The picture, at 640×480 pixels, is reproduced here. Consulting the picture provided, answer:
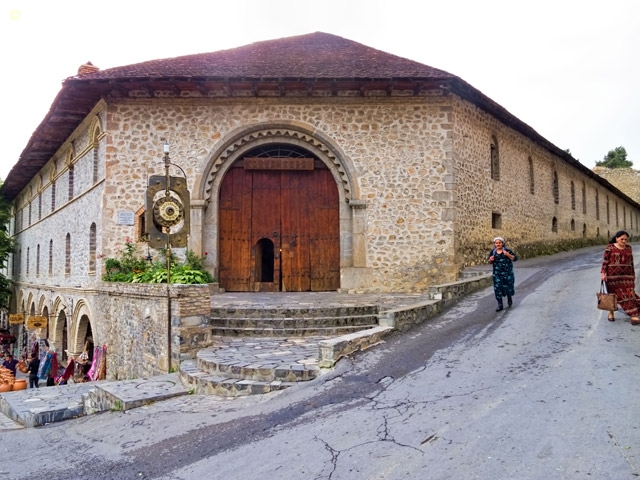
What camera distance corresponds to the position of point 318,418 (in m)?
4.92

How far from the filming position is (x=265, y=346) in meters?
7.91

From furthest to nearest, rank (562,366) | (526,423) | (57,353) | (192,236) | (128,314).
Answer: (57,353)
(192,236)
(128,314)
(562,366)
(526,423)

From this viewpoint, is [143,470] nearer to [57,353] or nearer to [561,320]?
[561,320]

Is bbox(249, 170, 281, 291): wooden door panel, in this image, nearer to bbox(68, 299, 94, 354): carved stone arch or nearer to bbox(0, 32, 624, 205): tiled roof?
bbox(0, 32, 624, 205): tiled roof

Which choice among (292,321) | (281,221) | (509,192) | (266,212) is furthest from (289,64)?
(509,192)

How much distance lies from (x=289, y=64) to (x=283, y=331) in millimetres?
7522

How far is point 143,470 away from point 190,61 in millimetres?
11507

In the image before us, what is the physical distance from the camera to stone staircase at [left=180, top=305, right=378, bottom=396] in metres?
6.27

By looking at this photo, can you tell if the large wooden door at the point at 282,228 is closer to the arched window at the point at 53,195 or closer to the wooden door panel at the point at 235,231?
the wooden door panel at the point at 235,231

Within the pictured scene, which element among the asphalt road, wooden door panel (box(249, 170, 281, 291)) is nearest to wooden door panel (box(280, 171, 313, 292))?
wooden door panel (box(249, 170, 281, 291))

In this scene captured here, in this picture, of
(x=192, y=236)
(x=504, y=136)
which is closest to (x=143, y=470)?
(x=192, y=236)

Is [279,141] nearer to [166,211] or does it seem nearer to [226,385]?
[166,211]

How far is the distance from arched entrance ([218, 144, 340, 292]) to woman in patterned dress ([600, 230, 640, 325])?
707 cm

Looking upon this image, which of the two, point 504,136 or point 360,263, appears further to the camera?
point 504,136
